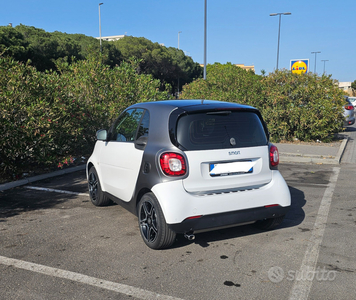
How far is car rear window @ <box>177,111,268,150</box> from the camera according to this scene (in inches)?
156

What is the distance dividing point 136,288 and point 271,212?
1782mm

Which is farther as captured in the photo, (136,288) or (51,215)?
(51,215)

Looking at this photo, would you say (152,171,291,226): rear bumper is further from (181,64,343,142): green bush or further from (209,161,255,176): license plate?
(181,64,343,142): green bush

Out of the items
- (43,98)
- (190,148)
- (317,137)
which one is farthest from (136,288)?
(317,137)

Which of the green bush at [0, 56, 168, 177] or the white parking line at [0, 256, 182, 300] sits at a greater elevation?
the green bush at [0, 56, 168, 177]

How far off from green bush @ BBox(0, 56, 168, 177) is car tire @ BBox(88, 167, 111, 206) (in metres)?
2.18


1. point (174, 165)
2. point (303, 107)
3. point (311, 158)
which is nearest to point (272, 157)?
point (174, 165)

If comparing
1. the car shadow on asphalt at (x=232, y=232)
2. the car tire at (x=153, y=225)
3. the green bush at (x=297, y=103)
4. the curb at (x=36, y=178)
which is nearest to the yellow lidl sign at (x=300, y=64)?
the green bush at (x=297, y=103)

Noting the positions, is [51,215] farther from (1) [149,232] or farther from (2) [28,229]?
(1) [149,232]

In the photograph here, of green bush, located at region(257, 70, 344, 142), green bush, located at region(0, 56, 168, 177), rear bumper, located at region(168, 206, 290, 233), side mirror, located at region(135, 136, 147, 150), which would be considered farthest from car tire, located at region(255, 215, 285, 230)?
green bush, located at region(257, 70, 344, 142)

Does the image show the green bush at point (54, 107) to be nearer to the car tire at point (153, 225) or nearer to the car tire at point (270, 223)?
the car tire at point (153, 225)

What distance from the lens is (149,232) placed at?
4.19m

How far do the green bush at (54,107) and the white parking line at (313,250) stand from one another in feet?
18.1

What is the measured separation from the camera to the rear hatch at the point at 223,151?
389 centimetres
